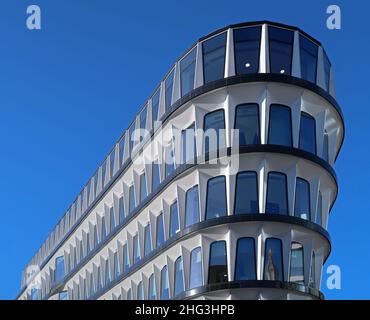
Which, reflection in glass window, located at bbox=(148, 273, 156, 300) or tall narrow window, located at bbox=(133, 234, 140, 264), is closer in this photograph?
reflection in glass window, located at bbox=(148, 273, 156, 300)

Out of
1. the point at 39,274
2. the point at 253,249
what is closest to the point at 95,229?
the point at 39,274

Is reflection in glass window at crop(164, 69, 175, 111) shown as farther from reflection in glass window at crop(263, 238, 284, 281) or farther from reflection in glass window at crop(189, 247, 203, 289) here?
reflection in glass window at crop(263, 238, 284, 281)

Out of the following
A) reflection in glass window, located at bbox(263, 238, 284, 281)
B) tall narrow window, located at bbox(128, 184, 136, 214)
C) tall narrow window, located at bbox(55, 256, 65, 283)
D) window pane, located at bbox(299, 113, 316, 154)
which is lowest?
reflection in glass window, located at bbox(263, 238, 284, 281)

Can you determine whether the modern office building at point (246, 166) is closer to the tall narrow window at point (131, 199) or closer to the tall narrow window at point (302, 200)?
the tall narrow window at point (302, 200)

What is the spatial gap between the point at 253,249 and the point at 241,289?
2.20 meters

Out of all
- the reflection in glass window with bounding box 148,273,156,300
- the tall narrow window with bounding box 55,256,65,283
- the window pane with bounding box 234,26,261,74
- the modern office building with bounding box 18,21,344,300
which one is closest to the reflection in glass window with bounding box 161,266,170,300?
the modern office building with bounding box 18,21,344,300

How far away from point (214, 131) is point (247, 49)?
15.5 feet

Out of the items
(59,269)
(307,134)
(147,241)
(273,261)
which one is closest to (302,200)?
(307,134)

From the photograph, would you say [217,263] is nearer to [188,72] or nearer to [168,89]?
[188,72]

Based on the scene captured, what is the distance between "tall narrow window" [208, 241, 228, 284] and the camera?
31.1m

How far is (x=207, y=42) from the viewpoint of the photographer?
3503cm

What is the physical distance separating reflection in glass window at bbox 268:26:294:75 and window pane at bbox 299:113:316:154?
273 cm

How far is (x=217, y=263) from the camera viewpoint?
3166 cm
